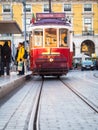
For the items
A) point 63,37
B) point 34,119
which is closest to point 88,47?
point 63,37

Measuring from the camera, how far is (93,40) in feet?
282

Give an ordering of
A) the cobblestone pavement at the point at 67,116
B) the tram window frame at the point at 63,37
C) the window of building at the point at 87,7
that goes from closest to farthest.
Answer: the cobblestone pavement at the point at 67,116 → the tram window frame at the point at 63,37 → the window of building at the point at 87,7

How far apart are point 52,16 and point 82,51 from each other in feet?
186

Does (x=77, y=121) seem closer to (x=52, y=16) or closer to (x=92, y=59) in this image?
(x=52, y=16)

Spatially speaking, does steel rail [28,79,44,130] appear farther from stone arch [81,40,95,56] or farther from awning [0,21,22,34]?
stone arch [81,40,95,56]

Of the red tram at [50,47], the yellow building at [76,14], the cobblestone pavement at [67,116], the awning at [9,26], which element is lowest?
the cobblestone pavement at [67,116]

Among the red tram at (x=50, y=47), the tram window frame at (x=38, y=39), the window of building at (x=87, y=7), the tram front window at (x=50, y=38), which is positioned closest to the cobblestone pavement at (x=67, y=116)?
the red tram at (x=50, y=47)

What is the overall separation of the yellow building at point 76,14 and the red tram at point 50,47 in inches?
2255

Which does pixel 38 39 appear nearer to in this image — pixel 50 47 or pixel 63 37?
pixel 50 47

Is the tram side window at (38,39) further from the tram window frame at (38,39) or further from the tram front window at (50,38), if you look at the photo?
the tram front window at (50,38)

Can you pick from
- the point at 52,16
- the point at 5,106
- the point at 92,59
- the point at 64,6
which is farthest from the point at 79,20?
the point at 5,106

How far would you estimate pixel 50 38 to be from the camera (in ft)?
90.5

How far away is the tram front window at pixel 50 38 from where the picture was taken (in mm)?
27477

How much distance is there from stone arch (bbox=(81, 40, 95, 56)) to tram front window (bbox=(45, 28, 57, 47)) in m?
57.9
